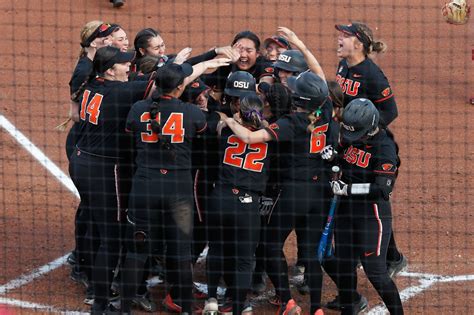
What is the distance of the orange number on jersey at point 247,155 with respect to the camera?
693cm

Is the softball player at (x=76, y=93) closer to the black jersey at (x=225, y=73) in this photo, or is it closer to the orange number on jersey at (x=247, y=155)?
the black jersey at (x=225, y=73)

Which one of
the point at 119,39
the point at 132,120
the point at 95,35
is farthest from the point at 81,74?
the point at 132,120

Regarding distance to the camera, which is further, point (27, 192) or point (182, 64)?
point (27, 192)

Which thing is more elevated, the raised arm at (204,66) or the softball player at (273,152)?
the raised arm at (204,66)

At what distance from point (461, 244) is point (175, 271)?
281 cm

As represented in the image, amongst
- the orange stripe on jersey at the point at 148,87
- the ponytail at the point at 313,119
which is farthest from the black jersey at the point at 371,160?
the orange stripe on jersey at the point at 148,87

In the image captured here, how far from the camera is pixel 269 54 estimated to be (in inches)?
328

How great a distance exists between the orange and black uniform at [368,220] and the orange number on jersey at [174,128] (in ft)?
4.05

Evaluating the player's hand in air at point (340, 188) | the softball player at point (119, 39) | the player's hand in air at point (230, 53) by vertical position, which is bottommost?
the player's hand in air at point (340, 188)

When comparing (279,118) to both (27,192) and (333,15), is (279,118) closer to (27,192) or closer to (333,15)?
(27,192)

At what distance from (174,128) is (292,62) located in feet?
4.30

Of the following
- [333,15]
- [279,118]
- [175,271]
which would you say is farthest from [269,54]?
[333,15]

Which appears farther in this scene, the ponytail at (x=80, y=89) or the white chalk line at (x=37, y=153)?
the white chalk line at (x=37, y=153)

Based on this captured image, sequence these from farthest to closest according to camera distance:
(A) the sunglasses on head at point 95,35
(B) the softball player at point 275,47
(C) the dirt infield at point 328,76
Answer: (B) the softball player at point 275,47
(C) the dirt infield at point 328,76
(A) the sunglasses on head at point 95,35
